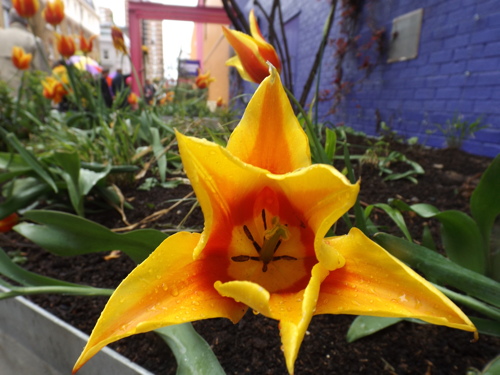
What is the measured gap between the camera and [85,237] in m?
0.60

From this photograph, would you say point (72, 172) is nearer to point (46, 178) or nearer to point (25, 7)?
point (46, 178)

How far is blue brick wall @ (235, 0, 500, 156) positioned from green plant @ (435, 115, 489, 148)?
0.17 ft

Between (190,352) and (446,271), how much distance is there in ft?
1.21

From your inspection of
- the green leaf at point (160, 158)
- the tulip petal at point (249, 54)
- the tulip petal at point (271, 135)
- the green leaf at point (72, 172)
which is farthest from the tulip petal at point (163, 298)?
the green leaf at point (160, 158)

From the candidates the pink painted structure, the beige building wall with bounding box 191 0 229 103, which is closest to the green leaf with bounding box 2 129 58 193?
the pink painted structure

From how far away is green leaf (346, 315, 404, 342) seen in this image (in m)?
0.65

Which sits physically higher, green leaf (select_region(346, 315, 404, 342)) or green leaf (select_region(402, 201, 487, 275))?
green leaf (select_region(402, 201, 487, 275))

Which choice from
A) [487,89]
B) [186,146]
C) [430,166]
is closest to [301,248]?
[186,146]

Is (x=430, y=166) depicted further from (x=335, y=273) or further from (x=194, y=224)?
(x=335, y=273)

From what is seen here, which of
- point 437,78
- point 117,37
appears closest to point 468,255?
point 117,37

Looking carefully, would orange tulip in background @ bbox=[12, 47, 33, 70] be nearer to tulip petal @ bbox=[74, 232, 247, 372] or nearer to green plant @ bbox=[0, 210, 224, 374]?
green plant @ bbox=[0, 210, 224, 374]

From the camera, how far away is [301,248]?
40 cm

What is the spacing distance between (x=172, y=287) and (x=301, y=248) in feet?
0.51

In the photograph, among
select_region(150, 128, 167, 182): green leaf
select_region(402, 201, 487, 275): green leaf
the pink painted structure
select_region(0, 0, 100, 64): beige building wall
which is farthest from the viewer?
select_region(0, 0, 100, 64): beige building wall
